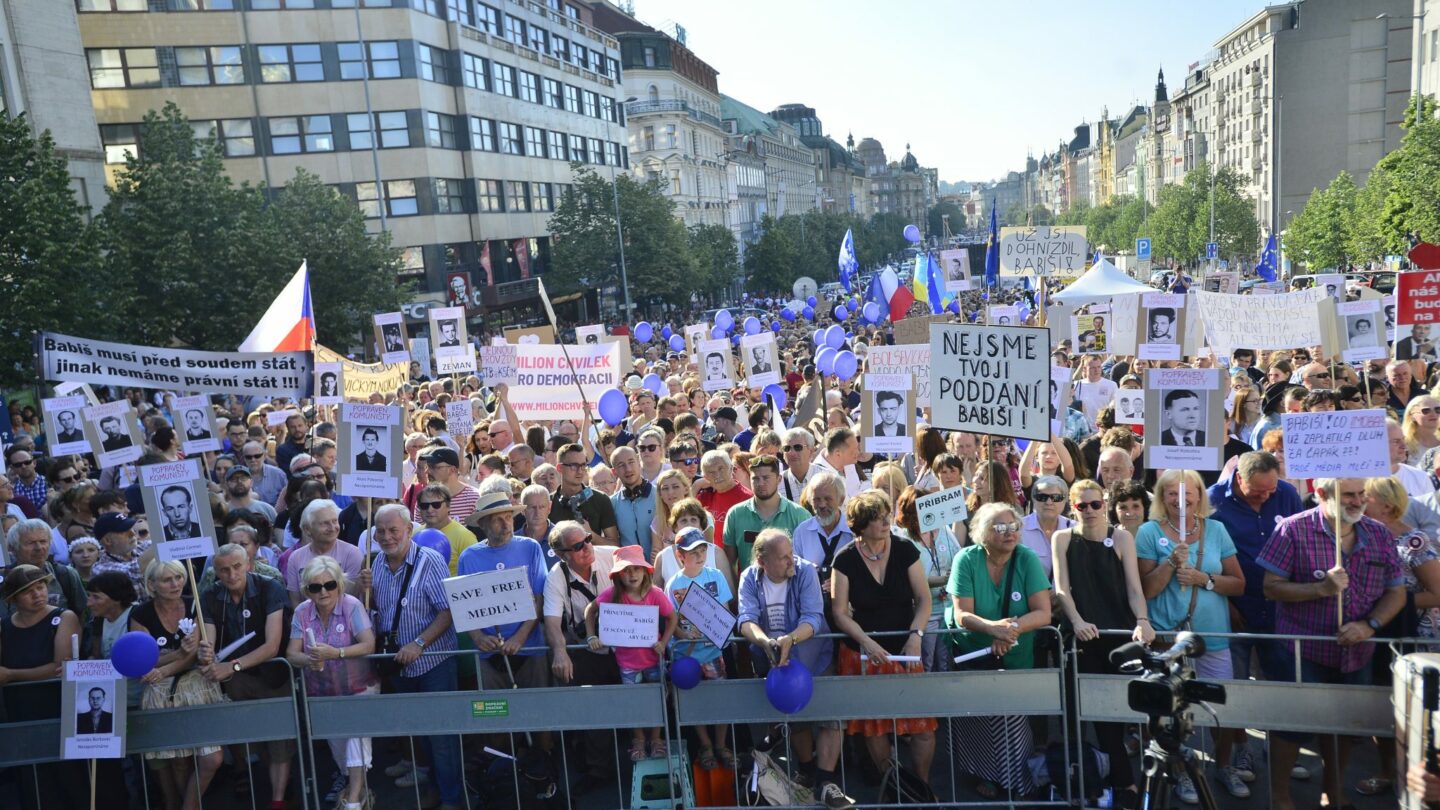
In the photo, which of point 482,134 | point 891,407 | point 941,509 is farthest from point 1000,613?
point 482,134

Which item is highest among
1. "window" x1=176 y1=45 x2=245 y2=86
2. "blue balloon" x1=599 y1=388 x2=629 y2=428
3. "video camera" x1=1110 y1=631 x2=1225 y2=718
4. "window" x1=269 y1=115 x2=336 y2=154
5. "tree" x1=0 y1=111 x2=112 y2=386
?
"window" x1=176 y1=45 x2=245 y2=86

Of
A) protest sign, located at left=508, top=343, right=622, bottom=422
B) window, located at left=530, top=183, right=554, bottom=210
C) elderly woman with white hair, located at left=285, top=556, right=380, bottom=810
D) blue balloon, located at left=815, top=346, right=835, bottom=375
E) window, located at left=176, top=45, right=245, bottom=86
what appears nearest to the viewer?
elderly woman with white hair, located at left=285, top=556, right=380, bottom=810

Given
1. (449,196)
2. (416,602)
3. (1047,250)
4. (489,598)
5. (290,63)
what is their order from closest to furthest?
(489,598) < (416,602) < (1047,250) < (290,63) < (449,196)

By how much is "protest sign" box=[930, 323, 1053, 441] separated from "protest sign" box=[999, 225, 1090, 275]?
387 inches

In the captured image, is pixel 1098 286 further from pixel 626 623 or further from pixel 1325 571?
pixel 626 623

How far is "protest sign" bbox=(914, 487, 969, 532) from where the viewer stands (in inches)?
257

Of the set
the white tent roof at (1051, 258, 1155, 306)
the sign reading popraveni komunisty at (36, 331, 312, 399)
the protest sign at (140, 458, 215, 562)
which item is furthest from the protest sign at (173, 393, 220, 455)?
the white tent roof at (1051, 258, 1155, 306)

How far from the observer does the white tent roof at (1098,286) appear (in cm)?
2175

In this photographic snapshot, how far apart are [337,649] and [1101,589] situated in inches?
174

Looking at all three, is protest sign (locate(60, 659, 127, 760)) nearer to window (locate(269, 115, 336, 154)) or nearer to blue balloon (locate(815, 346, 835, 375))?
blue balloon (locate(815, 346, 835, 375))

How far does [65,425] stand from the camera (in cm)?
1152

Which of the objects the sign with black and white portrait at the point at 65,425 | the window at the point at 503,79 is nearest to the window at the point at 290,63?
the window at the point at 503,79

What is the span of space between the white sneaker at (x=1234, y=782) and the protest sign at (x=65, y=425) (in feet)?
36.9

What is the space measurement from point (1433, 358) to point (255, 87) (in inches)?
1628
